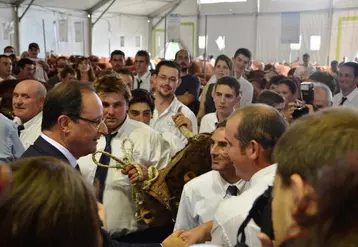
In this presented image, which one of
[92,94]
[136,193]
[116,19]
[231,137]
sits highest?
[116,19]

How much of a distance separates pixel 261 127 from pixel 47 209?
3.21 ft

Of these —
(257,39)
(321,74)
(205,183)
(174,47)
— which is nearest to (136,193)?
(205,183)

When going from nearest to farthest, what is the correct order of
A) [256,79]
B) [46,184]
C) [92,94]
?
[46,184]
[92,94]
[256,79]

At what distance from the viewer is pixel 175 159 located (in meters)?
2.18

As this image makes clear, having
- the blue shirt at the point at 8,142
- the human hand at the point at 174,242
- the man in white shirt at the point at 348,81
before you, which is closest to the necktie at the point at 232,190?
the human hand at the point at 174,242

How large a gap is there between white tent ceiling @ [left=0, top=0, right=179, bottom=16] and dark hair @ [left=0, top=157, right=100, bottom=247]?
13.6m

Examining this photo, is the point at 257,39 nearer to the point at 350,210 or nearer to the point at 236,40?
the point at 236,40

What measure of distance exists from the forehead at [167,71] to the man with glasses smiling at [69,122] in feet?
5.64

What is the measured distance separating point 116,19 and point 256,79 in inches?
454

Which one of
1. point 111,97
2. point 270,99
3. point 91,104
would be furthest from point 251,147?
point 270,99

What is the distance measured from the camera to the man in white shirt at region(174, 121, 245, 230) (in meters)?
1.99

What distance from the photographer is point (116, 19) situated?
16547 millimetres

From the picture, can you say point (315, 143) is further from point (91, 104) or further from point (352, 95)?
point (352, 95)

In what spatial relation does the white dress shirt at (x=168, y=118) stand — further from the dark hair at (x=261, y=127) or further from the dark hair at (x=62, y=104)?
the dark hair at (x=261, y=127)
